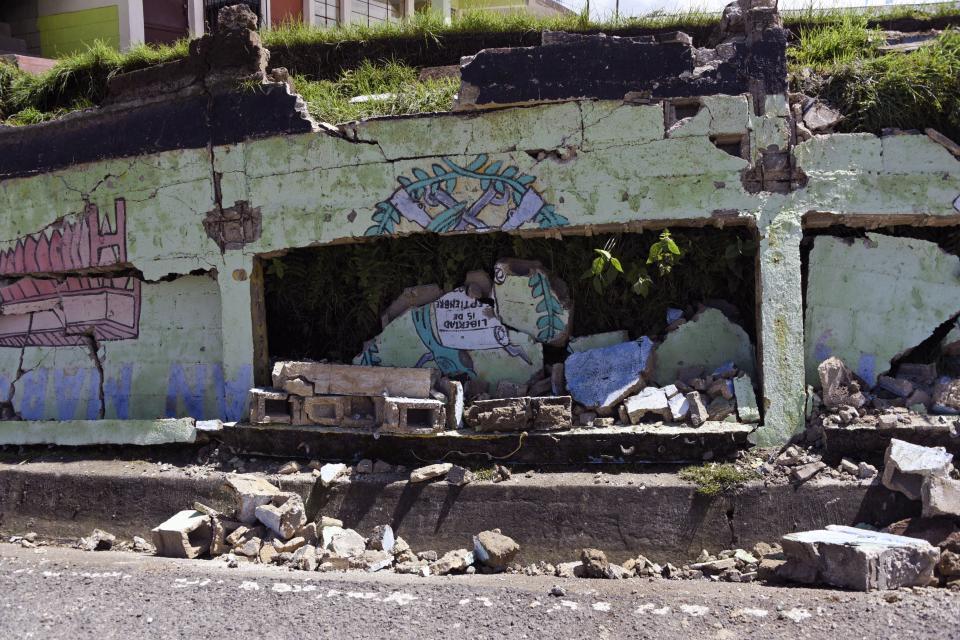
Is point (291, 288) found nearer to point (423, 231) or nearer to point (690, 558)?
point (423, 231)

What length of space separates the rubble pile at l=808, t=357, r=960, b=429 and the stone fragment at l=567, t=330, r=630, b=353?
1.35 metres

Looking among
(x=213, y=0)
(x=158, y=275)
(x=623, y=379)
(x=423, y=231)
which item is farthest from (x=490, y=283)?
(x=213, y=0)

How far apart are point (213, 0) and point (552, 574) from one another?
10733mm

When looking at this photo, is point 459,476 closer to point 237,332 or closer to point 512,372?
point 512,372

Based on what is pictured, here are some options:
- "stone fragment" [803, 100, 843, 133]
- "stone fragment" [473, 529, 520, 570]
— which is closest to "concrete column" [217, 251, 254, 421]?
"stone fragment" [473, 529, 520, 570]

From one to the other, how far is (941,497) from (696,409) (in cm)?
147

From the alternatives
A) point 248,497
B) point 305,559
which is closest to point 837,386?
point 305,559

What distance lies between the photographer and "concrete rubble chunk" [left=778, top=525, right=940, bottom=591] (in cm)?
426

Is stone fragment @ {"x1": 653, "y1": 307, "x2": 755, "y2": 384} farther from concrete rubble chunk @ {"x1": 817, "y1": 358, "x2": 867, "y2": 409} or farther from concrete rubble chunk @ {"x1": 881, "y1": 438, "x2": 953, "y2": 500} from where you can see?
concrete rubble chunk @ {"x1": 881, "y1": 438, "x2": 953, "y2": 500}

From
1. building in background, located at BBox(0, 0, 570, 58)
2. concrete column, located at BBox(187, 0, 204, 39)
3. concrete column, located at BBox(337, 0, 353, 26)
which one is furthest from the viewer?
concrete column, located at BBox(337, 0, 353, 26)

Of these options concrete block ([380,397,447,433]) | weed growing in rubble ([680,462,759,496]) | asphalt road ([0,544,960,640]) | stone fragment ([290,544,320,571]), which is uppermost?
concrete block ([380,397,447,433])

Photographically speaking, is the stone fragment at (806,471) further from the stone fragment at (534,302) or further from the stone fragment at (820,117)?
the stone fragment at (820,117)

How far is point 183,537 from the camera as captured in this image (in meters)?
5.44

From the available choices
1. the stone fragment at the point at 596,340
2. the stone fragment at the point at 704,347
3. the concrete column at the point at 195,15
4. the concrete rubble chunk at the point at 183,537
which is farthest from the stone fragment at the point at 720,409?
the concrete column at the point at 195,15
